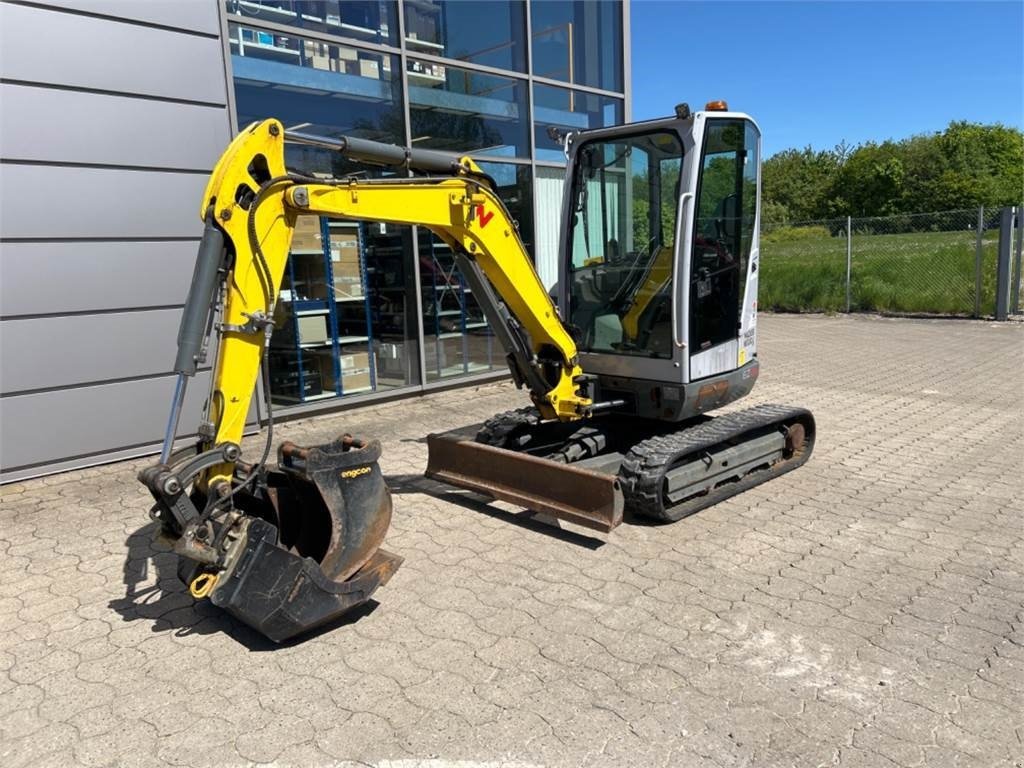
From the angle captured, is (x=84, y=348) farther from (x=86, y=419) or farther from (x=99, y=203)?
(x=99, y=203)

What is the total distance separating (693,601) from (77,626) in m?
3.13

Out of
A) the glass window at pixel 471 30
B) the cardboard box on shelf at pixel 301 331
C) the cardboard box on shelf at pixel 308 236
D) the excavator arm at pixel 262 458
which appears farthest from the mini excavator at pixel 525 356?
the glass window at pixel 471 30

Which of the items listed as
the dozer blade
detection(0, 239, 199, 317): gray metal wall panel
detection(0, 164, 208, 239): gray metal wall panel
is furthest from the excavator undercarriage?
detection(0, 164, 208, 239): gray metal wall panel

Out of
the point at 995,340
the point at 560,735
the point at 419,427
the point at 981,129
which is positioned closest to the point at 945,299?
the point at 995,340

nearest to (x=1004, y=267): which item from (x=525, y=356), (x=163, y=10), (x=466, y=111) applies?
(x=466, y=111)

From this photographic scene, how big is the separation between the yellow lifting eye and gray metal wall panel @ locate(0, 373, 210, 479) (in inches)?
148

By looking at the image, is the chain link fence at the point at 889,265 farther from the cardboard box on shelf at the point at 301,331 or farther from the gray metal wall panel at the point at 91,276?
the gray metal wall panel at the point at 91,276

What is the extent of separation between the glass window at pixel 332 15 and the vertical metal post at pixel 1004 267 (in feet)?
41.4

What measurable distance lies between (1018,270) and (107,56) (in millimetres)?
15750

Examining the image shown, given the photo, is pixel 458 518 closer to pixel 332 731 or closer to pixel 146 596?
pixel 146 596

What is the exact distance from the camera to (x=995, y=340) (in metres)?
12.5

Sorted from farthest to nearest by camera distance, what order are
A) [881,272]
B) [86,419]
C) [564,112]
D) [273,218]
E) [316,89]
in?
[881,272]
[564,112]
[316,89]
[86,419]
[273,218]

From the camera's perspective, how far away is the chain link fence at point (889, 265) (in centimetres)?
1527

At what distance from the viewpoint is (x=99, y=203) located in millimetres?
6242
